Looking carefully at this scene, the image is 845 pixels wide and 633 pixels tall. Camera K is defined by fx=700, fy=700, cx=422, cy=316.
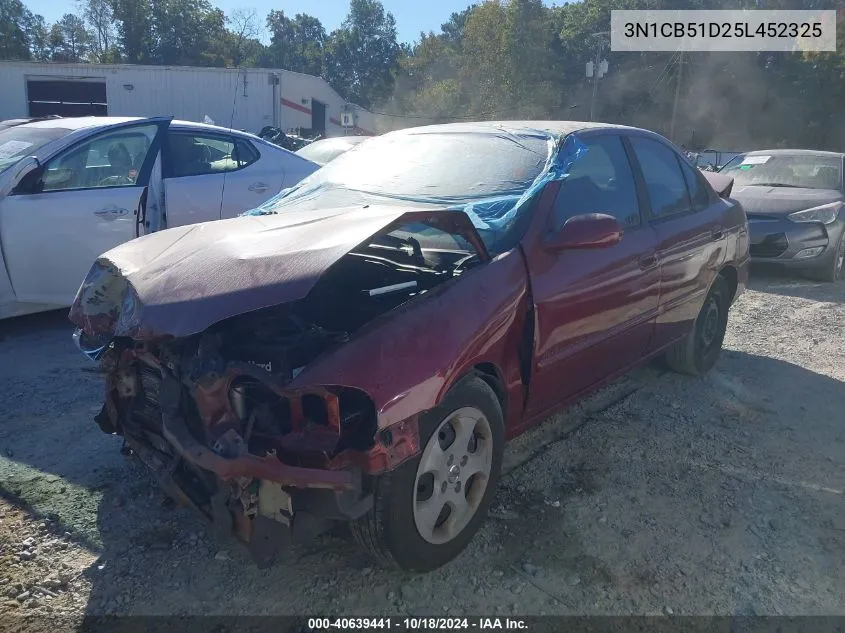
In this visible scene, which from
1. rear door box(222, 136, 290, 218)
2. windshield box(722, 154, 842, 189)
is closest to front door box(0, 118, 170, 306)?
rear door box(222, 136, 290, 218)

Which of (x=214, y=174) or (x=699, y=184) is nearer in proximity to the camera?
(x=699, y=184)

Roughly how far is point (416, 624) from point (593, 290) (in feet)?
5.72

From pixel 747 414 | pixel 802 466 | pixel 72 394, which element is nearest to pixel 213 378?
pixel 72 394

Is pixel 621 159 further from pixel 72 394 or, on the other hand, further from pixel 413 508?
pixel 72 394

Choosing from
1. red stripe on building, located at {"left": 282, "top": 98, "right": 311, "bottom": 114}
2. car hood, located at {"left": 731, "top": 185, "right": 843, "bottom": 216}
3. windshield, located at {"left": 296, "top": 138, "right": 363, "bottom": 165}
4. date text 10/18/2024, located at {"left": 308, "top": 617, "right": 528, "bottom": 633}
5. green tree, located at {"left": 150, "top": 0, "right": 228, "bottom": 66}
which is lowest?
date text 10/18/2024, located at {"left": 308, "top": 617, "right": 528, "bottom": 633}

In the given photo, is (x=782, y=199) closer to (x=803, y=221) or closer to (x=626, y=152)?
(x=803, y=221)

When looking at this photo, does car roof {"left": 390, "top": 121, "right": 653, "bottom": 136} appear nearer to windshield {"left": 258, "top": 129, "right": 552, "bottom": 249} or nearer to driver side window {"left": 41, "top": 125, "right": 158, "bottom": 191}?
windshield {"left": 258, "top": 129, "right": 552, "bottom": 249}

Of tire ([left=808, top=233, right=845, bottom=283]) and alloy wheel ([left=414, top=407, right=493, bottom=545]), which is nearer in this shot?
alloy wheel ([left=414, top=407, right=493, bottom=545])

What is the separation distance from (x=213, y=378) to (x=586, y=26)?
168 ft

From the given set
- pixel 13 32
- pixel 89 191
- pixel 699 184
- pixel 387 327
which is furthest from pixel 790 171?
pixel 13 32

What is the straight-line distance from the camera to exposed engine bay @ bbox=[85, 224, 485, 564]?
2.27 meters

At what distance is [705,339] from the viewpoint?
16.3 feet

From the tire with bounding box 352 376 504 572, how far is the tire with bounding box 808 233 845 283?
273 inches

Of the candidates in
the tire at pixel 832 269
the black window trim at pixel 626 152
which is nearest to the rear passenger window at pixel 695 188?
→ the black window trim at pixel 626 152
